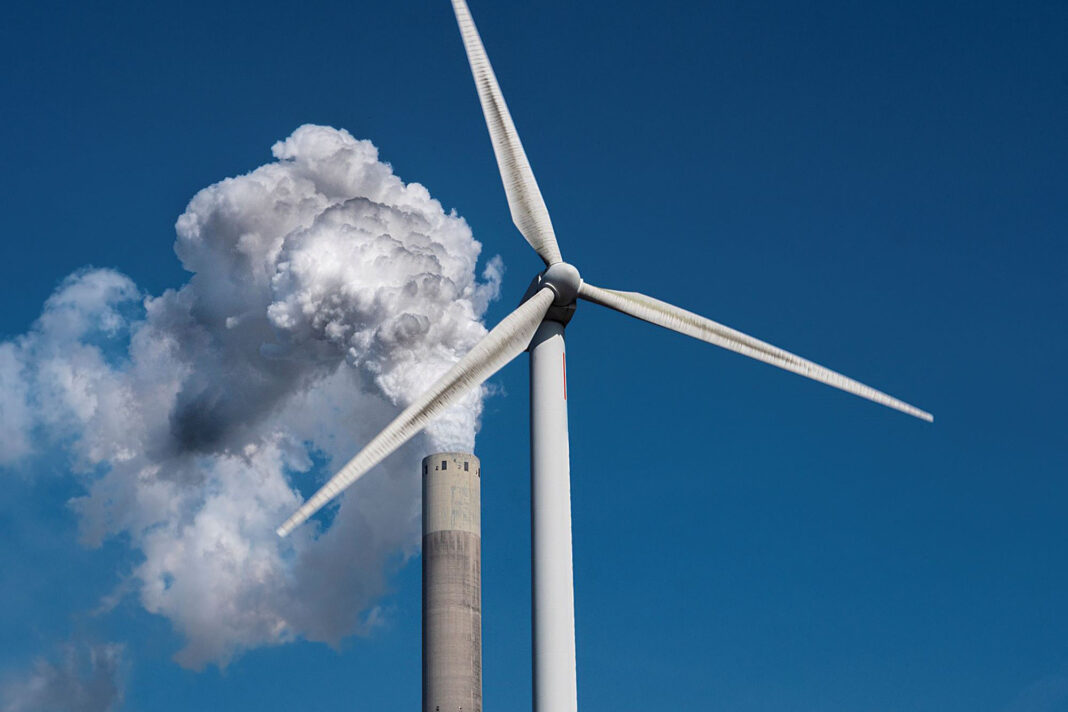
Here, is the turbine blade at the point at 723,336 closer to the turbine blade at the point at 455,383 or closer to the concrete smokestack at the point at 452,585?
the turbine blade at the point at 455,383

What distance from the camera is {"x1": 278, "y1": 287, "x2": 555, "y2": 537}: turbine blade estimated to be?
31291mm

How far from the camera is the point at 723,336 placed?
1489 inches

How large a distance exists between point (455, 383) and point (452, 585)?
237 feet

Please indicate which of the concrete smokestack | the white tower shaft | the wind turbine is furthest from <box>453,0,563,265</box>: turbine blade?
the concrete smokestack

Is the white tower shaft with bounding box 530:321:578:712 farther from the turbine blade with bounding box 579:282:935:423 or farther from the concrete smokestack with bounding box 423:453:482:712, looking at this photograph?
the concrete smokestack with bounding box 423:453:482:712

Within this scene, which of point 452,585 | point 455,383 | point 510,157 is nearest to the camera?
point 455,383

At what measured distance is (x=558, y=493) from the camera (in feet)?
113

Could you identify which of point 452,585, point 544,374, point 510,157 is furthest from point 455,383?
point 452,585

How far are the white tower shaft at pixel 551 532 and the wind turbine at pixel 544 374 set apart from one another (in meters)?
0.02

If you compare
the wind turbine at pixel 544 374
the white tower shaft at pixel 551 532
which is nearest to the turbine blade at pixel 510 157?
the wind turbine at pixel 544 374

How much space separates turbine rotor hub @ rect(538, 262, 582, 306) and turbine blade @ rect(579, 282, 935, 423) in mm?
982

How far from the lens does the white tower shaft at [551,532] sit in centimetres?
3316

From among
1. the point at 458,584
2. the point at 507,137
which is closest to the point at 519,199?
the point at 507,137

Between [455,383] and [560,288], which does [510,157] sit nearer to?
[560,288]
